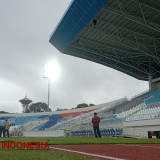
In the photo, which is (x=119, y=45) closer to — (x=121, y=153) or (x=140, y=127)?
(x=140, y=127)

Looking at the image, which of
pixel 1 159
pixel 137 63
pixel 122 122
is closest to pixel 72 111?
pixel 137 63

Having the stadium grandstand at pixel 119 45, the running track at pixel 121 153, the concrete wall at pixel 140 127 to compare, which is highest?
the stadium grandstand at pixel 119 45

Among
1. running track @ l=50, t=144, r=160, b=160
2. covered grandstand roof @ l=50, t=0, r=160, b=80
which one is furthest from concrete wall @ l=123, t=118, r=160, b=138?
running track @ l=50, t=144, r=160, b=160

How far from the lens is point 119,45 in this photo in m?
39.1

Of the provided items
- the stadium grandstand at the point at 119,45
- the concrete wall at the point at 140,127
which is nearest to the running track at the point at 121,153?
the concrete wall at the point at 140,127

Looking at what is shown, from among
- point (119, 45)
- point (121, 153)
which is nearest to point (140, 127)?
point (119, 45)

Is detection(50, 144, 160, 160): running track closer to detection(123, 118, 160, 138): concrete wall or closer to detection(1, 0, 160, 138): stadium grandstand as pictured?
detection(123, 118, 160, 138): concrete wall

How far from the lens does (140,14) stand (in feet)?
98.8

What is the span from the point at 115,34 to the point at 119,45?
3694 millimetres

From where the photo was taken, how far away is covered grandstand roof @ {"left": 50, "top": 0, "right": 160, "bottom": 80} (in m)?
29.1

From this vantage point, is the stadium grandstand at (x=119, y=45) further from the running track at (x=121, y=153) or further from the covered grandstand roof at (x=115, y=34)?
the running track at (x=121, y=153)

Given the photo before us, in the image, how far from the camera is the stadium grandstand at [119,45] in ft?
95.8

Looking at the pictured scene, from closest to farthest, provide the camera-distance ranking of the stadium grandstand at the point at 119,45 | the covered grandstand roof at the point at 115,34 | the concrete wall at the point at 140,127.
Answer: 1. the concrete wall at the point at 140,127
2. the covered grandstand roof at the point at 115,34
3. the stadium grandstand at the point at 119,45

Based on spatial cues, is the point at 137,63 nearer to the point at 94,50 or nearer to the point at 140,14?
the point at 94,50
